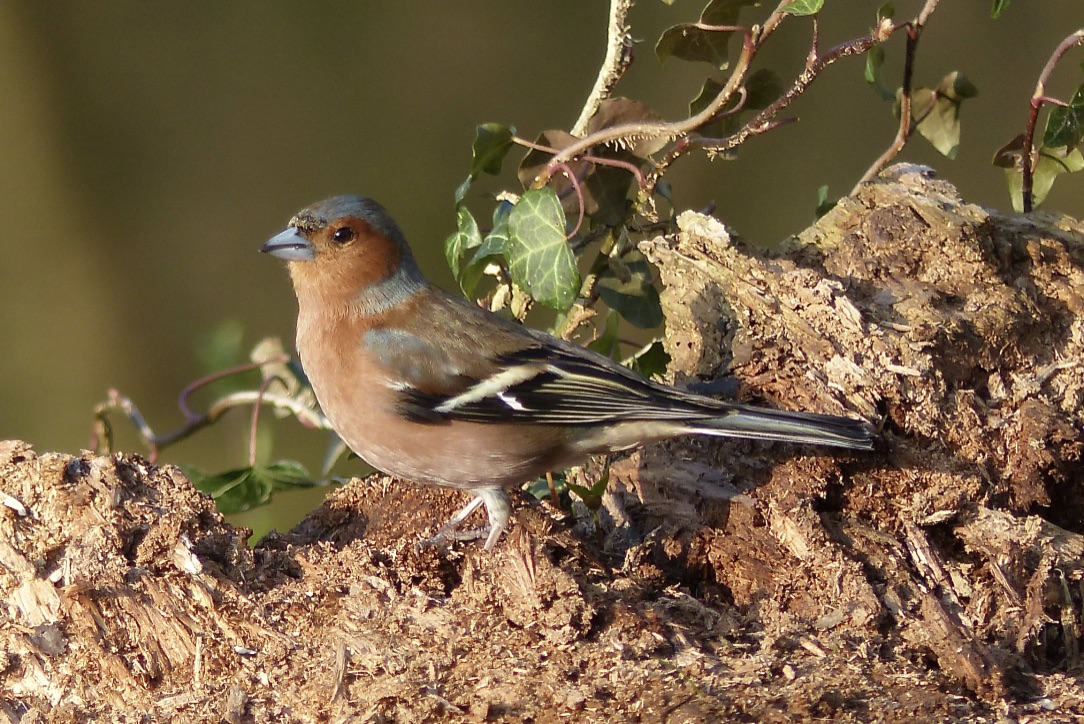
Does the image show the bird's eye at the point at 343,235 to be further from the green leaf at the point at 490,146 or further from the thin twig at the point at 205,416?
the thin twig at the point at 205,416

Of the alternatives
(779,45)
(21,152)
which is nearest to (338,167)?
(21,152)

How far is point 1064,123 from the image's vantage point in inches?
128

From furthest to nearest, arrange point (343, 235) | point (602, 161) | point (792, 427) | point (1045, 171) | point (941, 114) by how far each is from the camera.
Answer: point (941, 114) < point (1045, 171) < point (343, 235) < point (602, 161) < point (792, 427)

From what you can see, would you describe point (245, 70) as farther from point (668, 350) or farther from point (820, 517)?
point (820, 517)

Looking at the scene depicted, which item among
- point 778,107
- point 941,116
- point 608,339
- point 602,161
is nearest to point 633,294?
point 608,339

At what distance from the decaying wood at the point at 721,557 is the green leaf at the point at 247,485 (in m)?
0.59

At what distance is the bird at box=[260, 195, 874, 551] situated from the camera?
2.76m

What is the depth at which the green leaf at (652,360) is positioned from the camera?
3422 mm

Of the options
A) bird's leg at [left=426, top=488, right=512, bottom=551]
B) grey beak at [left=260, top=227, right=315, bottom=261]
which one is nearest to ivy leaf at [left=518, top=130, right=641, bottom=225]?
grey beak at [left=260, top=227, right=315, bottom=261]

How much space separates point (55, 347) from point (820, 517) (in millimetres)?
4231

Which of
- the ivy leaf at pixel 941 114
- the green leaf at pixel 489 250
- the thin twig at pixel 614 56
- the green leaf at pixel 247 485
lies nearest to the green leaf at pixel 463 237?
the green leaf at pixel 489 250

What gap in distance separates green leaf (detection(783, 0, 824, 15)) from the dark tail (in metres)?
1.05

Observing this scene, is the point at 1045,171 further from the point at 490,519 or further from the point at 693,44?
the point at 490,519

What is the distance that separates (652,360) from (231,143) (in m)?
2.95
